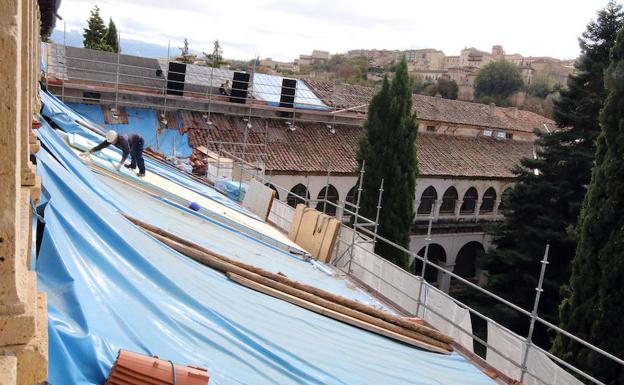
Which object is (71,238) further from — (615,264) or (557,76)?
(557,76)

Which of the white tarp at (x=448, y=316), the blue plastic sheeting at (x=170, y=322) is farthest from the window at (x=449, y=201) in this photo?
the blue plastic sheeting at (x=170, y=322)

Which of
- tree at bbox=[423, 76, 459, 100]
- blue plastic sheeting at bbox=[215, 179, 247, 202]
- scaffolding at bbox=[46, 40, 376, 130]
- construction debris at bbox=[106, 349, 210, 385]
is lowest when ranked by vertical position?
blue plastic sheeting at bbox=[215, 179, 247, 202]

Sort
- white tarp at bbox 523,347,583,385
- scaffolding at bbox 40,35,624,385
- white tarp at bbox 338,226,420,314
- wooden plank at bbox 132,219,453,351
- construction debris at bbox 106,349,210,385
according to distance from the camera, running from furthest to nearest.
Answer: scaffolding at bbox 40,35,624,385 → white tarp at bbox 338,226,420,314 → wooden plank at bbox 132,219,453,351 → white tarp at bbox 523,347,583,385 → construction debris at bbox 106,349,210,385

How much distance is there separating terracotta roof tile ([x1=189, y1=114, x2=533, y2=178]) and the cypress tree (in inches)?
443

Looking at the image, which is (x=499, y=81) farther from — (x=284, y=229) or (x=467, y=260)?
(x=284, y=229)

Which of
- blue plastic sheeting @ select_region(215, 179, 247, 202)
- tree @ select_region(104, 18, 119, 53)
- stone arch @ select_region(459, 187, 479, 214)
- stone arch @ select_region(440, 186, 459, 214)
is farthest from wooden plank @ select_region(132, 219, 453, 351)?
tree @ select_region(104, 18, 119, 53)

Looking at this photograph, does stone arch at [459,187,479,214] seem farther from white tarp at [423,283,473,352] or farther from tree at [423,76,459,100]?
tree at [423,76,459,100]

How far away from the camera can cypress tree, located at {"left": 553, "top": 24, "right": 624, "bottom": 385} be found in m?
9.99

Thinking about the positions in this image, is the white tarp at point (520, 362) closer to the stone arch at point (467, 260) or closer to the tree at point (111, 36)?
the stone arch at point (467, 260)

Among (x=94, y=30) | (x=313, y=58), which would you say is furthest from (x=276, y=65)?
(x=94, y=30)

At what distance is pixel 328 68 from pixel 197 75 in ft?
248

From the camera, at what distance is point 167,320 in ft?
13.8

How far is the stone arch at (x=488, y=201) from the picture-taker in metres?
27.0

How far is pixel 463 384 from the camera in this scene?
19.5 feet
